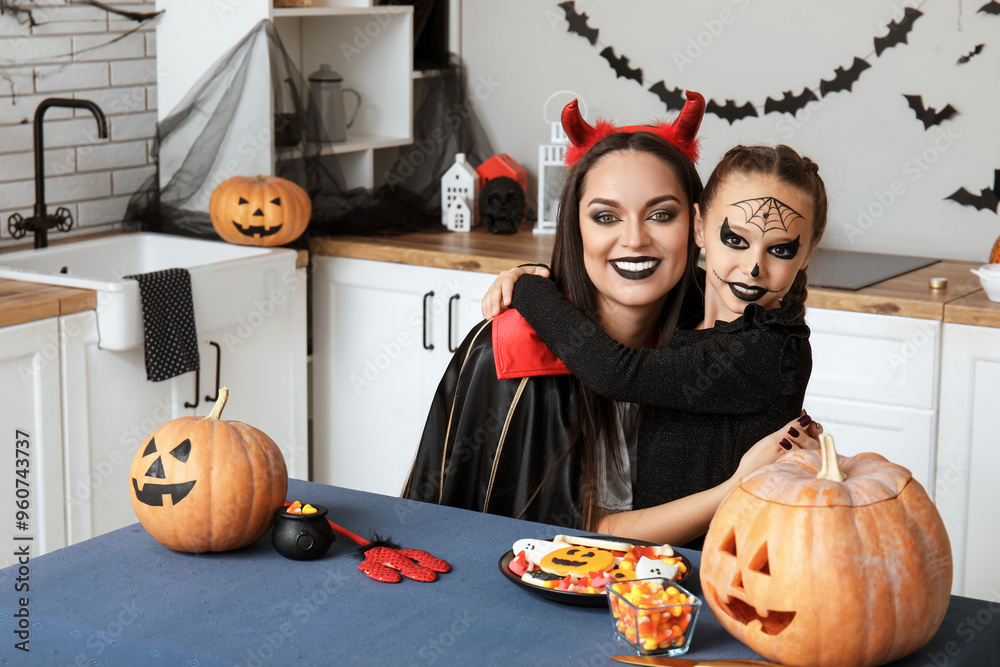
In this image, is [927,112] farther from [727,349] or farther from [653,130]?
[727,349]

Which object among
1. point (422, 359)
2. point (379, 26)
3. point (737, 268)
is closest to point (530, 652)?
point (737, 268)

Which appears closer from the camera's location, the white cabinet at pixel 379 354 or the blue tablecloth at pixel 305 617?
the blue tablecloth at pixel 305 617

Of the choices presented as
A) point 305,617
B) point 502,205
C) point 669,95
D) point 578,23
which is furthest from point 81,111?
point 305,617

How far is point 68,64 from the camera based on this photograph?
2.78 m

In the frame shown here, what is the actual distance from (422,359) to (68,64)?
1.16 meters

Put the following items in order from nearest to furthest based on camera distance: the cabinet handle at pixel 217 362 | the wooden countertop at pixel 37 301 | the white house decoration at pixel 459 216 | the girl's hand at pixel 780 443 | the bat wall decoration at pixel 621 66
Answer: the girl's hand at pixel 780 443, the wooden countertop at pixel 37 301, the cabinet handle at pixel 217 362, the white house decoration at pixel 459 216, the bat wall decoration at pixel 621 66

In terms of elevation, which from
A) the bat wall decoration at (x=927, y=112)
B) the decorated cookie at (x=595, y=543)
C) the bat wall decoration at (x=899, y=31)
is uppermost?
the bat wall decoration at (x=899, y=31)

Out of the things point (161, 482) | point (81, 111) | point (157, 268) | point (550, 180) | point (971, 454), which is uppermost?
point (81, 111)

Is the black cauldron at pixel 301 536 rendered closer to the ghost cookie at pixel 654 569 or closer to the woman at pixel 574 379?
the ghost cookie at pixel 654 569

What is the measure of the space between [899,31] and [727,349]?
1.87m

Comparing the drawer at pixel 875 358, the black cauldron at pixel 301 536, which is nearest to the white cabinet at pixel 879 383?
the drawer at pixel 875 358

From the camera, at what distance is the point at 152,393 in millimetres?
2479

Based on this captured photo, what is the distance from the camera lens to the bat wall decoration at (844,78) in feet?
9.67

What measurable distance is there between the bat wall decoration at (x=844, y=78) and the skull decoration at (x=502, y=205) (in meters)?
0.88
